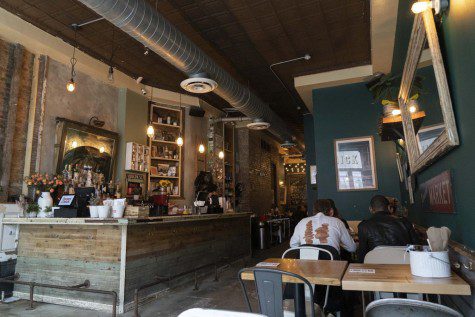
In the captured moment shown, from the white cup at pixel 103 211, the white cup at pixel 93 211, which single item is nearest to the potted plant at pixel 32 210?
the white cup at pixel 93 211

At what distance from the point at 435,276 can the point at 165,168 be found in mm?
7807

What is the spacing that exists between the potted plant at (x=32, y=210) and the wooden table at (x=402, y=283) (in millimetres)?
4635

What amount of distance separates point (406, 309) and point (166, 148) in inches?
324

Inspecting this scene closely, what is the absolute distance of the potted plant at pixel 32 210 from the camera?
494cm

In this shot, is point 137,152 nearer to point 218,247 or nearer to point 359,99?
point 218,247

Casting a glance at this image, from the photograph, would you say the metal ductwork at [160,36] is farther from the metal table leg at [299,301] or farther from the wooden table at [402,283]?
the wooden table at [402,283]

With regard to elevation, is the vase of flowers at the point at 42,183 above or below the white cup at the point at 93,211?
above

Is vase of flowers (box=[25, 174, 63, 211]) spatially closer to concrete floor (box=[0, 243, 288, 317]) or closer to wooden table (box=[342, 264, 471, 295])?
concrete floor (box=[0, 243, 288, 317])

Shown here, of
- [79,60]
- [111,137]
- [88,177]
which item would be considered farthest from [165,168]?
[79,60]

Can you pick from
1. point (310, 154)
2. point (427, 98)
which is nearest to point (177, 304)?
point (427, 98)

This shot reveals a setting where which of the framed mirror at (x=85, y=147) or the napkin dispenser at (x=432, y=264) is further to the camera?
the framed mirror at (x=85, y=147)

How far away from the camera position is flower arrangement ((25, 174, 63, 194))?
5270 mm

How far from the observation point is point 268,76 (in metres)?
7.80

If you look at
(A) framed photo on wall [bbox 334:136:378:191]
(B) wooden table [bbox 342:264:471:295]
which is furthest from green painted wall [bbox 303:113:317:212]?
(B) wooden table [bbox 342:264:471:295]
